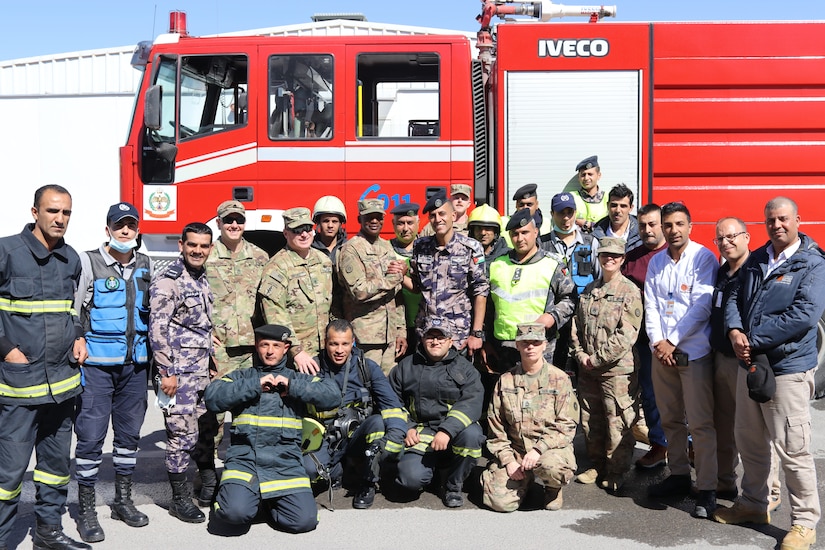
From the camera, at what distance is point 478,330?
5391 mm

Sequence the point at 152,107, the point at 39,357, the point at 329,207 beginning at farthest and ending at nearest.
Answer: the point at 152,107 → the point at 329,207 → the point at 39,357

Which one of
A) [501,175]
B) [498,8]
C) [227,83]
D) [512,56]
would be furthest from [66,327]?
[498,8]

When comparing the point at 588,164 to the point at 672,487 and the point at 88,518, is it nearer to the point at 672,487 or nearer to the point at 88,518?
the point at 672,487

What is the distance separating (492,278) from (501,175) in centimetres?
156

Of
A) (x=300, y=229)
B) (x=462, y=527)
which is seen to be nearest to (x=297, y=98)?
(x=300, y=229)

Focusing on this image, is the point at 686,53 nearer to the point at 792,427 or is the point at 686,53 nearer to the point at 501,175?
the point at 501,175

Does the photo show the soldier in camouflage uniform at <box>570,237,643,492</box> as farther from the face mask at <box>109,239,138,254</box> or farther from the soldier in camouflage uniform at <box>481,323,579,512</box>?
the face mask at <box>109,239,138,254</box>

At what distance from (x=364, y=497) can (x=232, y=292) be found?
5.16ft

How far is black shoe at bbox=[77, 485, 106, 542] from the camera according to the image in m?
4.22

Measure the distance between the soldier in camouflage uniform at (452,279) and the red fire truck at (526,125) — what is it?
1286 mm

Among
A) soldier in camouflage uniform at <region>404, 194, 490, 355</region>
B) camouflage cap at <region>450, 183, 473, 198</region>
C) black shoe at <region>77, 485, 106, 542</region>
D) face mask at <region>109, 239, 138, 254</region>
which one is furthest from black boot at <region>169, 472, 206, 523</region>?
camouflage cap at <region>450, 183, 473, 198</region>

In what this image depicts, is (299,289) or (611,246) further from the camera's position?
(299,289)

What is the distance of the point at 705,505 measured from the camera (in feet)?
14.8

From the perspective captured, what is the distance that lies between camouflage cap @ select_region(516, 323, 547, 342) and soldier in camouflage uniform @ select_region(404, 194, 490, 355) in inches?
20.9
